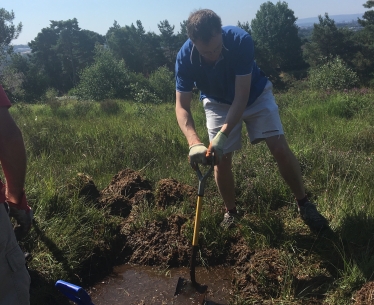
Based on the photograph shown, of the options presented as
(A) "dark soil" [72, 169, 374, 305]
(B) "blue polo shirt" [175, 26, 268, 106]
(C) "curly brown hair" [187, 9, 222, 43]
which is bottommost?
(A) "dark soil" [72, 169, 374, 305]

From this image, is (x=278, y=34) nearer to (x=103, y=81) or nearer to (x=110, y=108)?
(x=103, y=81)

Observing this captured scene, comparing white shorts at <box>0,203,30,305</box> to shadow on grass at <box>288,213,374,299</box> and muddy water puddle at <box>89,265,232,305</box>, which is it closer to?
muddy water puddle at <box>89,265,232,305</box>

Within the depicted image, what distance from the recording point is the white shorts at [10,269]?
148cm

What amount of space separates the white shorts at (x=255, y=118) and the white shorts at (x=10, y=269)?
1931mm

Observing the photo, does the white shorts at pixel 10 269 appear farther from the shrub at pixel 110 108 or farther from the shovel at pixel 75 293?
the shrub at pixel 110 108

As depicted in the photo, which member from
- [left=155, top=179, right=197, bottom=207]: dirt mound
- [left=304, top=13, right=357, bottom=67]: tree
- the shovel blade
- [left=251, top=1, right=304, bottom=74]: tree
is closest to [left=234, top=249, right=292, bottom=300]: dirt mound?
the shovel blade

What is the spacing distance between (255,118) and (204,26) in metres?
0.86

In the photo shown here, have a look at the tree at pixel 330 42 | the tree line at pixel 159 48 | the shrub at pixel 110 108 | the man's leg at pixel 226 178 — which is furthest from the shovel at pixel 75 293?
the tree at pixel 330 42

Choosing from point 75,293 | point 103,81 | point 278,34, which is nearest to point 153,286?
point 75,293

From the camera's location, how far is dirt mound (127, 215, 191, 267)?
2971 mm

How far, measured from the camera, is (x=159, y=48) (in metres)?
45.6

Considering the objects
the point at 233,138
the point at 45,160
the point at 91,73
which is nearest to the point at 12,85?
the point at 91,73

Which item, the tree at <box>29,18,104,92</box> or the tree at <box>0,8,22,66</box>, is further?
the tree at <box>29,18,104,92</box>

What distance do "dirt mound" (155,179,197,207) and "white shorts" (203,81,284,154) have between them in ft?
2.12
